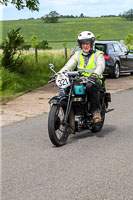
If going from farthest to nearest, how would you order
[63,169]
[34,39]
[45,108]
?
[34,39], [45,108], [63,169]

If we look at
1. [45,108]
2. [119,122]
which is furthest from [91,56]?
[45,108]

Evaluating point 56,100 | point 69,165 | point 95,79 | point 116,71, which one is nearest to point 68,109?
point 56,100

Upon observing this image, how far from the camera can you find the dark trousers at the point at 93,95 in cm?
783

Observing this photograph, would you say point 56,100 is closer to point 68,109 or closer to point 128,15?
point 68,109

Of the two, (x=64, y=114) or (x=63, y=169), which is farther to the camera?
(x=64, y=114)

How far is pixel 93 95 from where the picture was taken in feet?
26.1

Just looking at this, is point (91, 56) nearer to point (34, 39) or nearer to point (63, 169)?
point (63, 169)

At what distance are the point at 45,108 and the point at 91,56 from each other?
4.29 metres

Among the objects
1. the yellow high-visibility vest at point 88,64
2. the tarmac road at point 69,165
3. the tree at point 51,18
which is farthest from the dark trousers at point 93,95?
the tree at point 51,18


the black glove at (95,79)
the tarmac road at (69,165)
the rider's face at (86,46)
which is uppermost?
the rider's face at (86,46)

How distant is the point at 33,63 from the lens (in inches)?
878

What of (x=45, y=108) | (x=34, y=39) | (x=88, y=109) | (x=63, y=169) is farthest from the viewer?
(x=34, y=39)

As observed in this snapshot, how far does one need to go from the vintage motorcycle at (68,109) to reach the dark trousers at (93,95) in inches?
2.8

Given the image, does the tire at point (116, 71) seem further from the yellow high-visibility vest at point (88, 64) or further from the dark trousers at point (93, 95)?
the dark trousers at point (93, 95)
